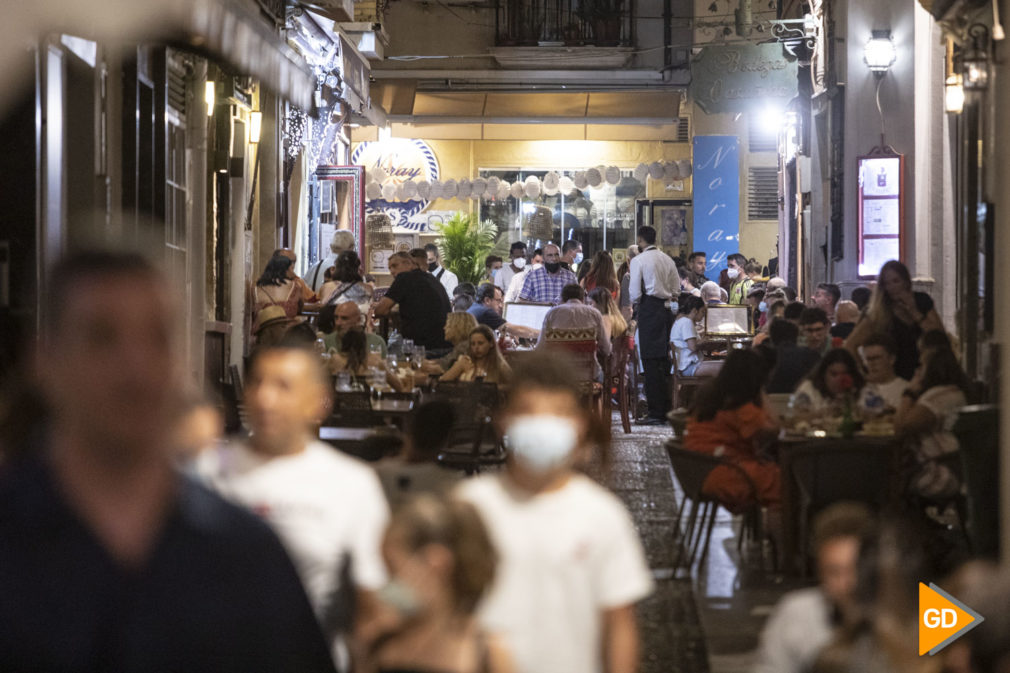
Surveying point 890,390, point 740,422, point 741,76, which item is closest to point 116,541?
point 740,422

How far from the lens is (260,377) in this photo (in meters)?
4.11

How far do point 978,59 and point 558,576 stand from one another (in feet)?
25.0

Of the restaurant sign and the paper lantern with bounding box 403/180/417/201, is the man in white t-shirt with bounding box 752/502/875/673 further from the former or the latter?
the paper lantern with bounding box 403/180/417/201

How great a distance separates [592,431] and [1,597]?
3181 millimetres

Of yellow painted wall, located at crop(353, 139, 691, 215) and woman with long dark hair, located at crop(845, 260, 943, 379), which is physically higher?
yellow painted wall, located at crop(353, 139, 691, 215)

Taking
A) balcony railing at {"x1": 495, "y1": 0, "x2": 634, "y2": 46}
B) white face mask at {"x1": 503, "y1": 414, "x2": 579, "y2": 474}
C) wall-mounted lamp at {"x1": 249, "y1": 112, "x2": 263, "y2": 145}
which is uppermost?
balcony railing at {"x1": 495, "y1": 0, "x2": 634, "y2": 46}

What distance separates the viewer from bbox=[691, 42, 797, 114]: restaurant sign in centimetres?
2352

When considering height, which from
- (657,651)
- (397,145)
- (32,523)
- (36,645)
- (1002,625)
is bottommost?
(657,651)

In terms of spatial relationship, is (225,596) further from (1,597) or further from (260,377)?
(260,377)

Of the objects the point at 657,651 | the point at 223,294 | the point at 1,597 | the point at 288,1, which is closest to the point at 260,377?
the point at 1,597

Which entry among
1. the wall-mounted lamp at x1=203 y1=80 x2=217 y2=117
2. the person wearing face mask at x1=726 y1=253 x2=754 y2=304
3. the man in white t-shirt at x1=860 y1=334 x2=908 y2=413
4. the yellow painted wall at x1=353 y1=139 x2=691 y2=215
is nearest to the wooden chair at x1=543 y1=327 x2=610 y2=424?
the wall-mounted lamp at x1=203 y1=80 x2=217 y2=117

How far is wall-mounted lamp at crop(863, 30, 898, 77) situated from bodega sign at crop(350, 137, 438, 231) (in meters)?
16.2

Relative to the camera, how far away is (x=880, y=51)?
55.4 feet

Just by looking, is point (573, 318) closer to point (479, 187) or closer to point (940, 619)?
point (940, 619)
